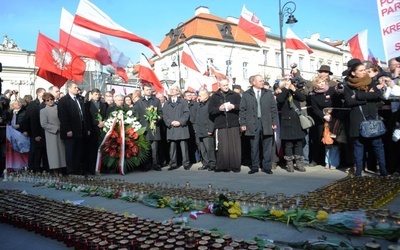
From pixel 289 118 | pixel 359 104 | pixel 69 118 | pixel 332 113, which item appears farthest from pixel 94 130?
pixel 359 104

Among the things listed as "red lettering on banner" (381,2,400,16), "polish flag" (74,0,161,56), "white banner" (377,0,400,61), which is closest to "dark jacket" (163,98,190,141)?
"polish flag" (74,0,161,56)

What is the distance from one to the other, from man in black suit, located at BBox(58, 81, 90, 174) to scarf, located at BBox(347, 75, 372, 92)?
5.55 meters

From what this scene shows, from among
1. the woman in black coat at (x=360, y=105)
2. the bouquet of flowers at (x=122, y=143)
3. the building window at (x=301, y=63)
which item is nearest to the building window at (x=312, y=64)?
the building window at (x=301, y=63)

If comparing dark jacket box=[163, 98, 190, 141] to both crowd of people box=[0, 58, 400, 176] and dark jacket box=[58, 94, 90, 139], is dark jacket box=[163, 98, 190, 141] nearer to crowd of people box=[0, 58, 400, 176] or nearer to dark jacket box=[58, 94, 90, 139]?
crowd of people box=[0, 58, 400, 176]

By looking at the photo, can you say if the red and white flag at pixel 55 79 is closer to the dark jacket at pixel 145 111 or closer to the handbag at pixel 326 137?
the dark jacket at pixel 145 111

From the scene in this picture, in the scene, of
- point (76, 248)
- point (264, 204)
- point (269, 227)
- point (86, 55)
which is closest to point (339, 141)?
point (264, 204)

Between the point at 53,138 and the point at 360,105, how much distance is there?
6.36 metres

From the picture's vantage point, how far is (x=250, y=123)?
24.7 feet

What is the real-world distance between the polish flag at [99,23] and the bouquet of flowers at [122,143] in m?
1.79

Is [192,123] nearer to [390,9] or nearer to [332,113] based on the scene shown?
[332,113]

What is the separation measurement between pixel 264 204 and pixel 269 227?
0.65 m

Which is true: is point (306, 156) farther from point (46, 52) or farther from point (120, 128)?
point (46, 52)

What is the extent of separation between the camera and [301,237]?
314cm

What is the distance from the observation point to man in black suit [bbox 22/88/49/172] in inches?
340
